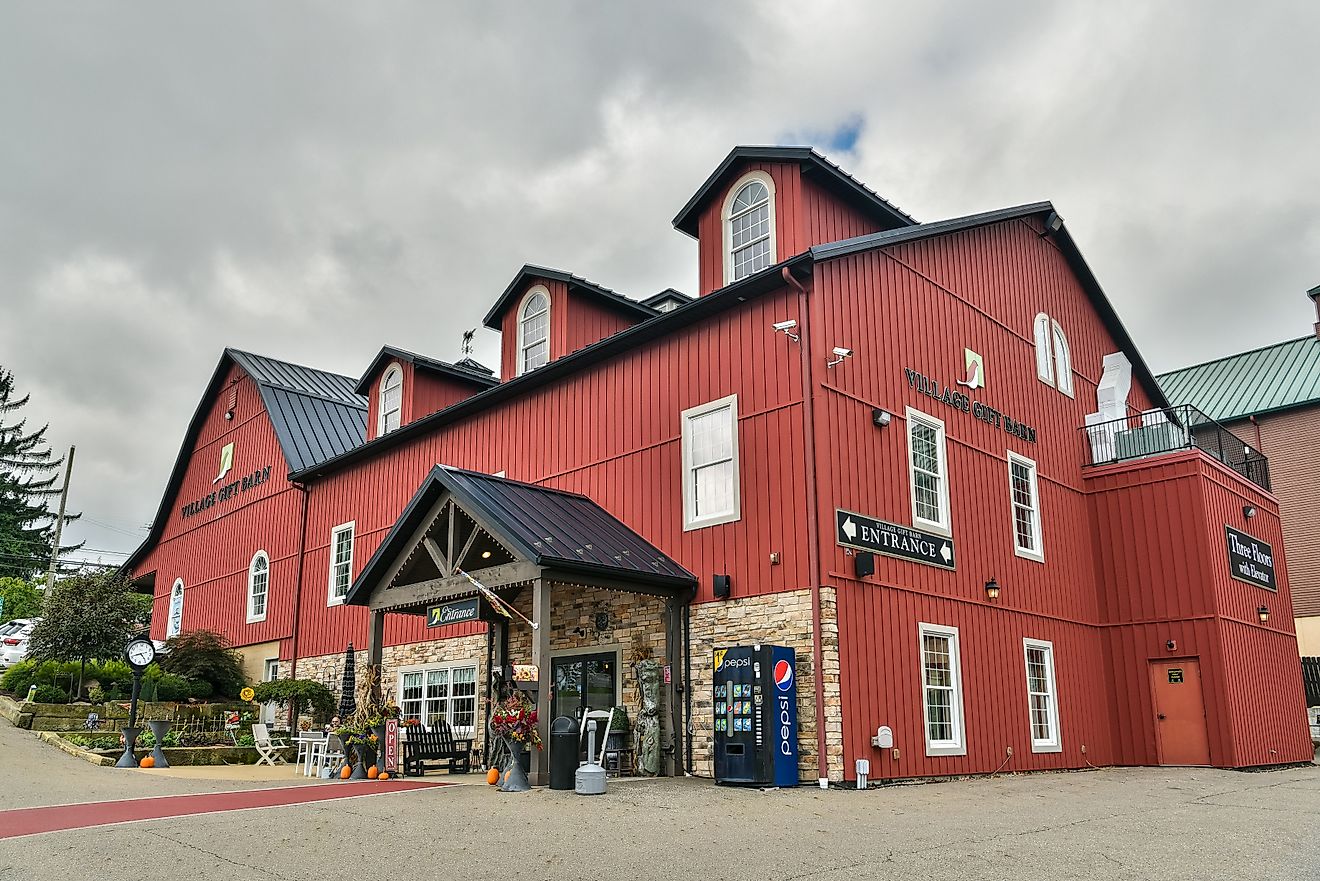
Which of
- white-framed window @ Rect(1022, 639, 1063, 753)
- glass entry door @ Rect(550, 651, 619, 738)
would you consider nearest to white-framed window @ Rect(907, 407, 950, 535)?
white-framed window @ Rect(1022, 639, 1063, 753)

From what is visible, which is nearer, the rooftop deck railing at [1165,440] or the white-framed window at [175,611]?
the rooftop deck railing at [1165,440]

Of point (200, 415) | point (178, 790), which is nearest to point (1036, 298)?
point (178, 790)

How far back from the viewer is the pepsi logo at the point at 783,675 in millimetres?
12141

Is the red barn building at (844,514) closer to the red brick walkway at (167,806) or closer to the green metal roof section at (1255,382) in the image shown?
the red brick walkway at (167,806)

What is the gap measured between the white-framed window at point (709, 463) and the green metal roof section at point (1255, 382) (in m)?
20.2

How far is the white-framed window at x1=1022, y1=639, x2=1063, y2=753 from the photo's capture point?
15812 millimetres

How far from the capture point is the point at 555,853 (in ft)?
25.7

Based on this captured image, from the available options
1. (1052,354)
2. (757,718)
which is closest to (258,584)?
(757,718)

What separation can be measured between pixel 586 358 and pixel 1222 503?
11046 mm

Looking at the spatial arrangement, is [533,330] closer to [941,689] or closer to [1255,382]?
[941,689]

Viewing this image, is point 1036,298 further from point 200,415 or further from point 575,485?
point 200,415

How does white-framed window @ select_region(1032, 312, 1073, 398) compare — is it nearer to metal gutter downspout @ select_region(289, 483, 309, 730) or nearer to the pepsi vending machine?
the pepsi vending machine

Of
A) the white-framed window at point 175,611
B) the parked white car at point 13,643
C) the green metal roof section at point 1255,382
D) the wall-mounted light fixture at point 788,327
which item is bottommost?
the parked white car at point 13,643

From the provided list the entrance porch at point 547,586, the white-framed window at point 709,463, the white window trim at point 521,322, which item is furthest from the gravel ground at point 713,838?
the white window trim at point 521,322
